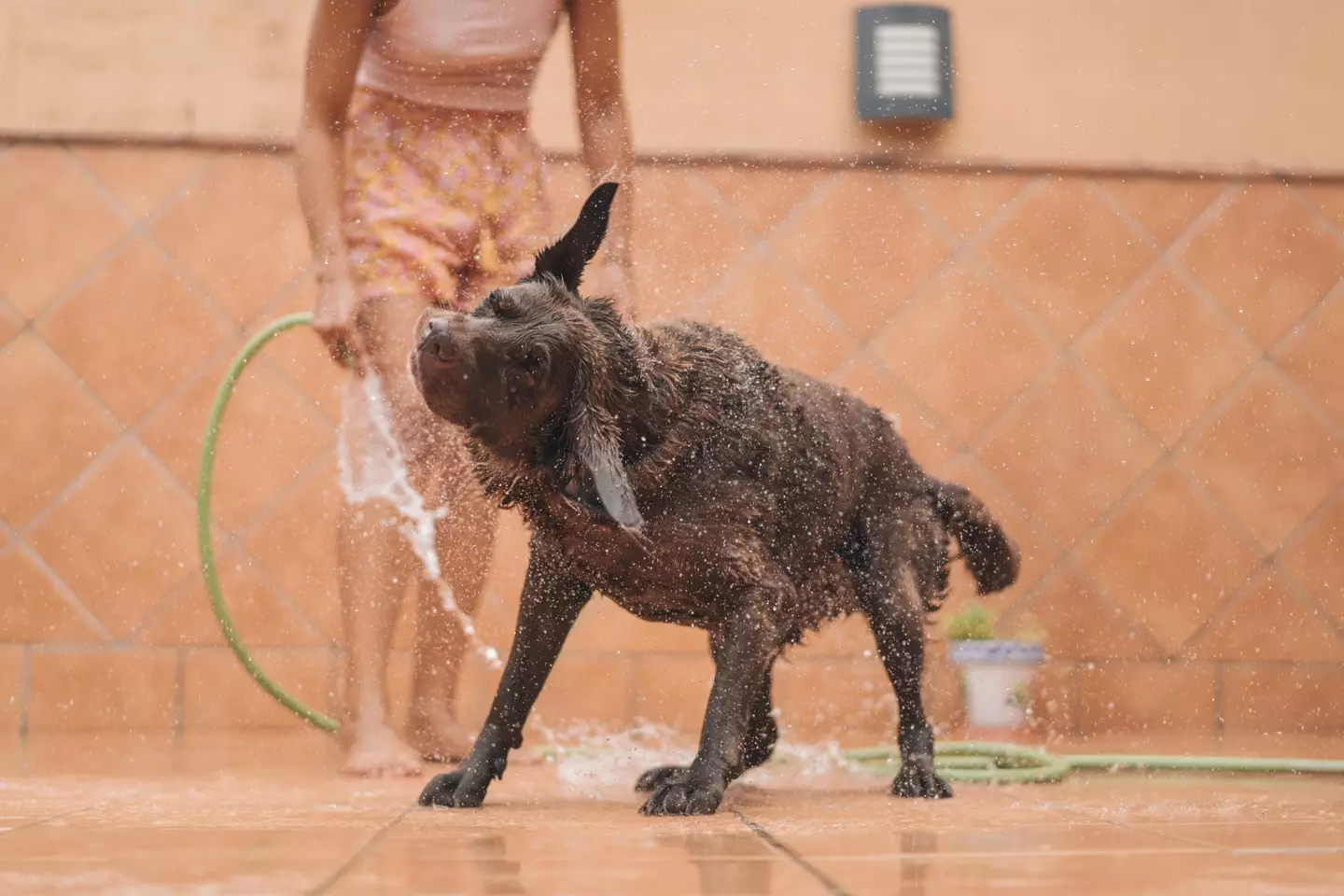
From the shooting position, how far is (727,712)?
2447 millimetres

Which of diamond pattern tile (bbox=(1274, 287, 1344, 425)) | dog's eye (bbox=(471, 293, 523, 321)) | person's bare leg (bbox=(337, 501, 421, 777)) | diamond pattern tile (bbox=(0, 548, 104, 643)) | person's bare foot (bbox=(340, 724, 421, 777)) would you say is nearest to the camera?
dog's eye (bbox=(471, 293, 523, 321))

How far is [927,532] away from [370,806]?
1132 millimetres

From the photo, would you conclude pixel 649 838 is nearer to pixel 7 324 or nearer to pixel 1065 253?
pixel 1065 253

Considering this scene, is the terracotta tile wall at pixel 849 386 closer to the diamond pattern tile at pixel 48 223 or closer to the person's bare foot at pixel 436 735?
the diamond pattern tile at pixel 48 223

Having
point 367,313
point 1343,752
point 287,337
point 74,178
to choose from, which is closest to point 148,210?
point 74,178

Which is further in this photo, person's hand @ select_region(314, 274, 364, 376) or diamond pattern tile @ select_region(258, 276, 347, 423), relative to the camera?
diamond pattern tile @ select_region(258, 276, 347, 423)

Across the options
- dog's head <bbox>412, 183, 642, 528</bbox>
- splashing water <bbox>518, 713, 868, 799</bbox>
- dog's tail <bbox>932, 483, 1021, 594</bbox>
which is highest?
dog's head <bbox>412, 183, 642, 528</bbox>

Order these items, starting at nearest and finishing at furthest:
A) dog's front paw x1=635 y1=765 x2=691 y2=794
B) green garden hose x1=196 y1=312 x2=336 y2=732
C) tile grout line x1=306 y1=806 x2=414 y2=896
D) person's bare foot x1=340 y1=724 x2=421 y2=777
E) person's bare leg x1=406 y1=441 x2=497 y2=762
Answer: tile grout line x1=306 y1=806 x2=414 y2=896 → dog's front paw x1=635 y1=765 x2=691 y2=794 → person's bare foot x1=340 y1=724 x2=421 y2=777 → person's bare leg x1=406 y1=441 x2=497 y2=762 → green garden hose x1=196 y1=312 x2=336 y2=732

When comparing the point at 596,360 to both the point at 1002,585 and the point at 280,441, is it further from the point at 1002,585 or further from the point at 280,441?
the point at 280,441

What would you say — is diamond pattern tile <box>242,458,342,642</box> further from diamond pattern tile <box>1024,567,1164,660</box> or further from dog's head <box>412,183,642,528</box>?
dog's head <box>412,183,642,528</box>

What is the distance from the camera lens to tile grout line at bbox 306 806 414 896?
1.49m

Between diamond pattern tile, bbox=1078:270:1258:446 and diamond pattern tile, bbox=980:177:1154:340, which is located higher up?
diamond pattern tile, bbox=980:177:1154:340

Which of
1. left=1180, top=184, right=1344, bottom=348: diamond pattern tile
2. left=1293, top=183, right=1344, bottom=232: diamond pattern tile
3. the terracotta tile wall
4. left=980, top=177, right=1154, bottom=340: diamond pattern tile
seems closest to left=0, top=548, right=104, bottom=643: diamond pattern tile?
the terracotta tile wall

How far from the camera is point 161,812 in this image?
2283 mm
